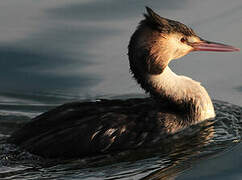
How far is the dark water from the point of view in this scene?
26.9 ft

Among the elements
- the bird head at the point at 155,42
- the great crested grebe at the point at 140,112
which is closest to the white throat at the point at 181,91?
the great crested grebe at the point at 140,112

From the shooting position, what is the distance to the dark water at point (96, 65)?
8195 mm

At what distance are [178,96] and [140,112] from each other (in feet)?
2.30

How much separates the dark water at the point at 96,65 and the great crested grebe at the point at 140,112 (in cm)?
16

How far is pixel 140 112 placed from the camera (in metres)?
8.55

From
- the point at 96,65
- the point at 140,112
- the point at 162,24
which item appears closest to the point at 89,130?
the point at 140,112

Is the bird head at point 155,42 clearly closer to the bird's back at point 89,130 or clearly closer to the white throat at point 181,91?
the white throat at point 181,91

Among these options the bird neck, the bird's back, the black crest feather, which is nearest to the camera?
the bird's back

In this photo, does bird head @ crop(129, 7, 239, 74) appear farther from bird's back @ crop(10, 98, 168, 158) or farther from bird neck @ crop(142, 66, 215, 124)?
bird's back @ crop(10, 98, 168, 158)

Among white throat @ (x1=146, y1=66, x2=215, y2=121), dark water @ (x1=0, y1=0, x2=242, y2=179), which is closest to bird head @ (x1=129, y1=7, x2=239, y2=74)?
white throat @ (x1=146, y1=66, x2=215, y2=121)

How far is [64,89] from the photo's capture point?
10.8 metres

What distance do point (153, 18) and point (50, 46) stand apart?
3242 millimetres

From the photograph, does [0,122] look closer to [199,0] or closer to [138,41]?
[138,41]

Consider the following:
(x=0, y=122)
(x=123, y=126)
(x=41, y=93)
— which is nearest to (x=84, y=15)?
(x=41, y=93)
